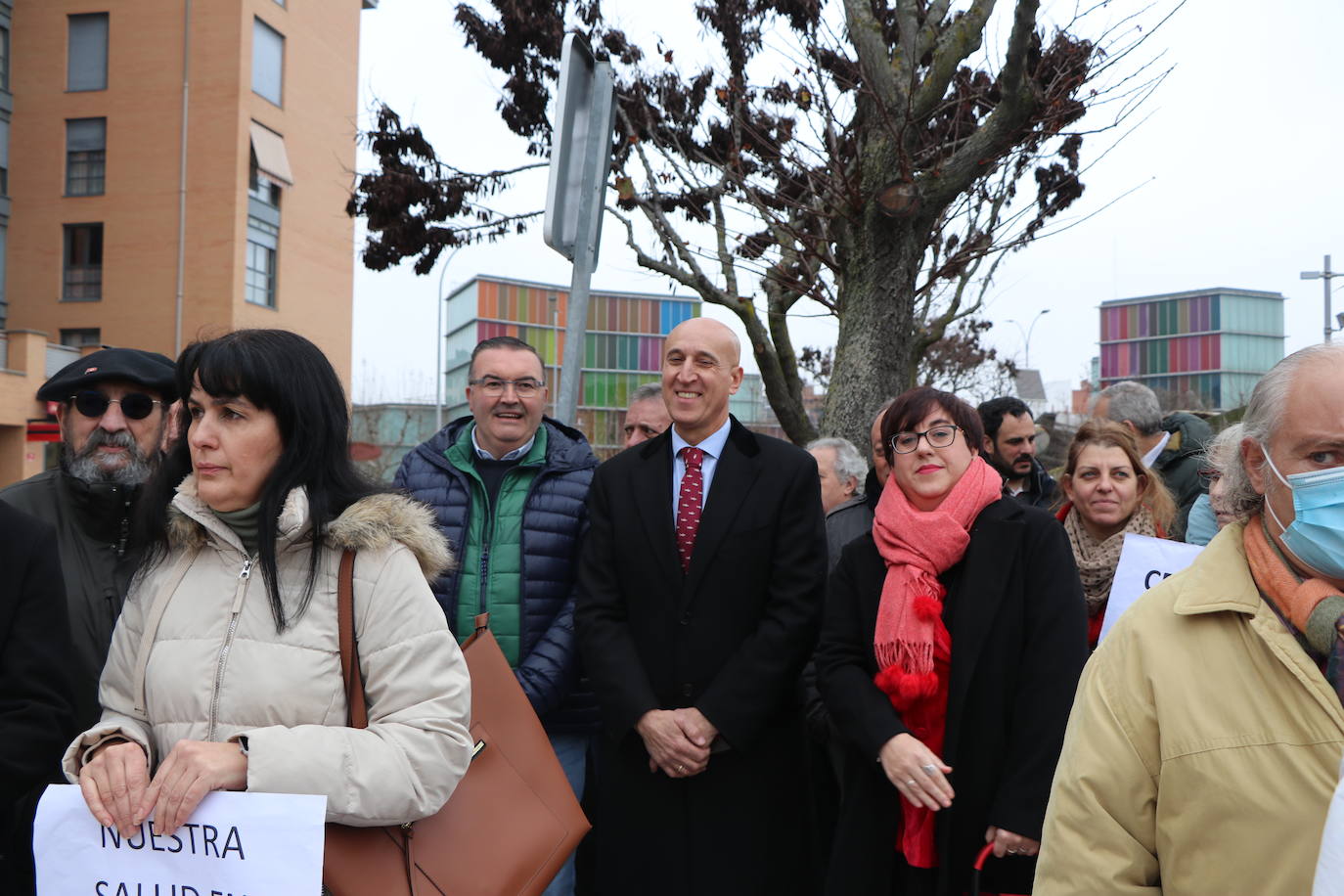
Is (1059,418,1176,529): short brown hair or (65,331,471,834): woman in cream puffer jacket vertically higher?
(1059,418,1176,529): short brown hair

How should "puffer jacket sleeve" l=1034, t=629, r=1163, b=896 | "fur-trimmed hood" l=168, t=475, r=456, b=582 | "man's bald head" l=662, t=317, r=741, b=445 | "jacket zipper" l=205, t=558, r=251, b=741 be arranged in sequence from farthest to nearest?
"man's bald head" l=662, t=317, r=741, b=445, "fur-trimmed hood" l=168, t=475, r=456, b=582, "jacket zipper" l=205, t=558, r=251, b=741, "puffer jacket sleeve" l=1034, t=629, r=1163, b=896

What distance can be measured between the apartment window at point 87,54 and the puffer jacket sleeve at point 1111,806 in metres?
37.6

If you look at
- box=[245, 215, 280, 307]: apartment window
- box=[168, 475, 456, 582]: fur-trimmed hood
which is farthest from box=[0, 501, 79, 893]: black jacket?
box=[245, 215, 280, 307]: apartment window

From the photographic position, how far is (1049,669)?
3502mm

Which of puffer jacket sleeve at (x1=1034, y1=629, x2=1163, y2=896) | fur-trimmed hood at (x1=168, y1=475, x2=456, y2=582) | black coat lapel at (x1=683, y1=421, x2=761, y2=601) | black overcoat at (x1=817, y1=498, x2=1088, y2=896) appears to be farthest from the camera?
black coat lapel at (x1=683, y1=421, x2=761, y2=601)

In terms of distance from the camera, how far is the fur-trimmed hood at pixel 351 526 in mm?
2645

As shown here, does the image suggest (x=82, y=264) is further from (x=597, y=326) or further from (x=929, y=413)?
(x=929, y=413)

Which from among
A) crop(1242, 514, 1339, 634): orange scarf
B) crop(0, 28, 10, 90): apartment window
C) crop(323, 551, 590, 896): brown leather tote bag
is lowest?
crop(323, 551, 590, 896): brown leather tote bag

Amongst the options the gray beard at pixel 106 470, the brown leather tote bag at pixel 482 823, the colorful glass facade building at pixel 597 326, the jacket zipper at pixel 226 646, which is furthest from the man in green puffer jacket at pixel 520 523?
the colorful glass facade building at pixel 597 326

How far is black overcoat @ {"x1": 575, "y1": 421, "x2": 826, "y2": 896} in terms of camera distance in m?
3.99

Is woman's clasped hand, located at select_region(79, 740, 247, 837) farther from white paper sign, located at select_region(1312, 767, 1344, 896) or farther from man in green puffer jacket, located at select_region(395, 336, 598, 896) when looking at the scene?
white paper sign, located at select_region(1312, 767, 1344, 896)

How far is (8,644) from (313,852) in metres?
1.03

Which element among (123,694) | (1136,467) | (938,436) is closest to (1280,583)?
(938,436)

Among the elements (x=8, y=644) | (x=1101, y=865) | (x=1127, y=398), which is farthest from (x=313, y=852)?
(x=1127, y=398)
